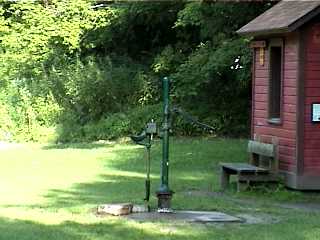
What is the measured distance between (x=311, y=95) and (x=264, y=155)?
1.56 metres

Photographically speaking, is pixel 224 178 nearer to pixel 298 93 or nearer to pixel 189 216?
pixel 298 93

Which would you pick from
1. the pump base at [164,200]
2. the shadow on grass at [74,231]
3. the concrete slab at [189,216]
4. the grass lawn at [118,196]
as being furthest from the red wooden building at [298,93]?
the shadow on grass at [74,231]

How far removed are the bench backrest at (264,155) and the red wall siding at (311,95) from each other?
2.24ft

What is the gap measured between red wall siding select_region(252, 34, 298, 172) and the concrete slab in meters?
3.41

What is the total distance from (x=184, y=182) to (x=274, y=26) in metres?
3.55

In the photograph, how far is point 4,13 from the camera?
115 ft

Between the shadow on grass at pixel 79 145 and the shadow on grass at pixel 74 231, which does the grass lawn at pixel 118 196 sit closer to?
the shadow on grass at pixel 74 231

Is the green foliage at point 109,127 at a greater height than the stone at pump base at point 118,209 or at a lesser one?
greater

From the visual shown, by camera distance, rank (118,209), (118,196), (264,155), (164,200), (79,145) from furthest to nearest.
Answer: (79,145) → (264,155) → (118,196) → (164,200) → (118,209)

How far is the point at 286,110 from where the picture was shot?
1434 cm

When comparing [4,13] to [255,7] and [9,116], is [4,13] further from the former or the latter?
[255,7]

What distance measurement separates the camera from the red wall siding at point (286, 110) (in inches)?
554

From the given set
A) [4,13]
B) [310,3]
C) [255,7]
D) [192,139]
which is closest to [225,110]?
[192,139]

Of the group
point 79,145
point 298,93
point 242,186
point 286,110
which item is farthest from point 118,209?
point 79,145
